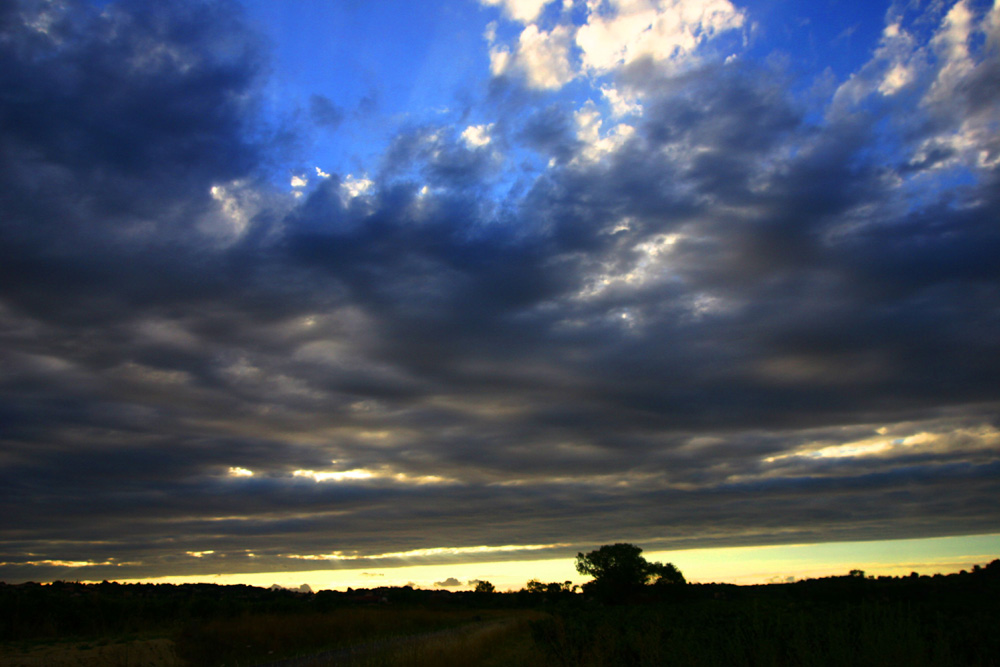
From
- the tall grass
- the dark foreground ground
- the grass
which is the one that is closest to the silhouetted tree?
the dark foreground ground

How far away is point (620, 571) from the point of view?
106 meters

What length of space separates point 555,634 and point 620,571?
3599 inches

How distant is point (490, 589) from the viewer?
16450 centimetres

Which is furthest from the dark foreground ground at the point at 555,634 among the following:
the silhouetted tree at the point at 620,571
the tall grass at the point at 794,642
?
the silhouetted tree at the point at 620,571

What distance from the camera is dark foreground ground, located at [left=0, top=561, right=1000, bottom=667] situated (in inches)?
539

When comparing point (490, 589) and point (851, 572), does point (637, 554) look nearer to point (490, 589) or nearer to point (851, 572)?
point (851, 572)

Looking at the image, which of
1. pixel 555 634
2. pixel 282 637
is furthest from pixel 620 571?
pixel 555 634

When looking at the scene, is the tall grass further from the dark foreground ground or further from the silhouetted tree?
the silhouetted tree

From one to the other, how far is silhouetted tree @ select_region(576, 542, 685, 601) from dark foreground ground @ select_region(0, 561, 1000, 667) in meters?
41.8

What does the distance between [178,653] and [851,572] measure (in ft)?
311

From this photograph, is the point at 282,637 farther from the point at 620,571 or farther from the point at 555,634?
the point at 620,571

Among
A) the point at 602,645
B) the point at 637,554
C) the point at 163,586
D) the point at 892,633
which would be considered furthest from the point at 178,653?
the point at 163,586

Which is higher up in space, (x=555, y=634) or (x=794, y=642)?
(x=794, y=642)

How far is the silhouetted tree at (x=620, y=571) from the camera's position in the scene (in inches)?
4141
